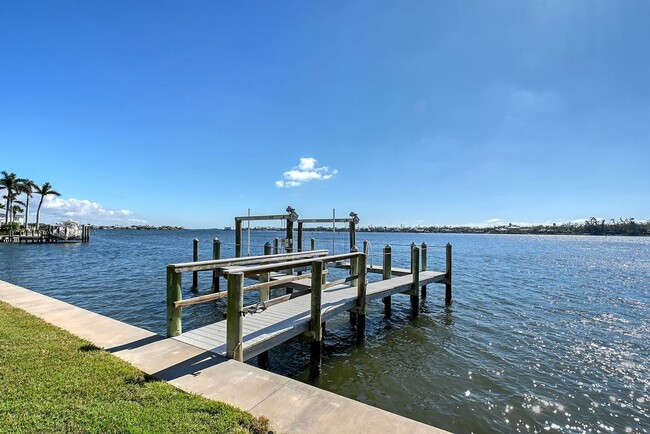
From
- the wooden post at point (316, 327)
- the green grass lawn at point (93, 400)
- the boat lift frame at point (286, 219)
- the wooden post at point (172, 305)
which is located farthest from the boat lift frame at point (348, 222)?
the green grass lawn at point (93, 400)

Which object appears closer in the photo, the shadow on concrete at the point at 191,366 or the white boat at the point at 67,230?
the shadow on concrete at the point at 191,366

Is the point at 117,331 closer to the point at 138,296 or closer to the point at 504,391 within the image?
the point at 504,391

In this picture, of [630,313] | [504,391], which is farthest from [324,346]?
[630,313]

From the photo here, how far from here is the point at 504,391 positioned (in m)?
6.00

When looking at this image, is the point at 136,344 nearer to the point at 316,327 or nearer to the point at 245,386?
the point at 245,386

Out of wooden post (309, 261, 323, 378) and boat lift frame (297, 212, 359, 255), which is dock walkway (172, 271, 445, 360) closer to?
wooden post (309, 261, 323, 378)

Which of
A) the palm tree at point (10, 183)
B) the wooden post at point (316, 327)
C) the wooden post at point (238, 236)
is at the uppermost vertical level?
the palm tree at point (10, 183)

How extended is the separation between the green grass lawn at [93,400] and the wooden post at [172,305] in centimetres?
107

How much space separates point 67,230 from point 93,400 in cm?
5792

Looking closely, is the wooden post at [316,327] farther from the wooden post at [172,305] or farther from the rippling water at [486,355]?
the wooden post at [172,305]

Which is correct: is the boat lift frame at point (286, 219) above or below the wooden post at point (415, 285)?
Result: above

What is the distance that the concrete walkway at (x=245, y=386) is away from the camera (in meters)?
3.26

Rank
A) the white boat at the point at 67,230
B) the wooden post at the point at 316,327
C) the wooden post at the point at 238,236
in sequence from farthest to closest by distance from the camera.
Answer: the white boat at the point at 67,230 → the wooden post at the point at 238,236 → the wooden post at the point at 316,327

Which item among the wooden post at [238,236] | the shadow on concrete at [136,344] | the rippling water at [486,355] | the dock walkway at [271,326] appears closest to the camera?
the shadow on concrete at [136,344]
